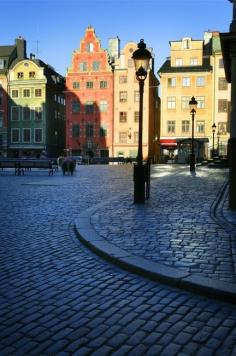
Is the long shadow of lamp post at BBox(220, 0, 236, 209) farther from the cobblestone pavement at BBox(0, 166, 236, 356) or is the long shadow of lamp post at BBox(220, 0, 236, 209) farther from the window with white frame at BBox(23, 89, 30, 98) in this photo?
the window with white frame at BBox(23, 89, 30, 98)

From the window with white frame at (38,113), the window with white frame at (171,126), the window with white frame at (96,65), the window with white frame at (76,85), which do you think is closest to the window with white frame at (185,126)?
the window with white frame at (171,126)

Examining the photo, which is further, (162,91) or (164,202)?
Answer: (162,91)

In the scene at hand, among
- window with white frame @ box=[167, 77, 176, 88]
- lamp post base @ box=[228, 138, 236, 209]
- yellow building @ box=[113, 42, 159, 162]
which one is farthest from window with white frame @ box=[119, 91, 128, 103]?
lamp post base @ box=[228, 138, 236, 209]

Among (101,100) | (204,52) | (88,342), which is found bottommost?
(88,342)

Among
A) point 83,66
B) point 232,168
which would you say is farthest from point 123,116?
point 232,168

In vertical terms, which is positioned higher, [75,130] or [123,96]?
[123,96]

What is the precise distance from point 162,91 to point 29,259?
55.1 m

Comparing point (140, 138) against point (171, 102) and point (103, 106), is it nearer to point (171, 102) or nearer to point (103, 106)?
point (171, 102)

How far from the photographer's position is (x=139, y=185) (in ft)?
36.3

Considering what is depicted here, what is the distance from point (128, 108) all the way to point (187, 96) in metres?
8.37

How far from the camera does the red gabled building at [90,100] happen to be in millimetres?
61219

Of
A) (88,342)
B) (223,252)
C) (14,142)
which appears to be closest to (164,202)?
(223,252)

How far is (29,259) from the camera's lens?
19.2ft

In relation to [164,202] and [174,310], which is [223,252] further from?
[164,202]
